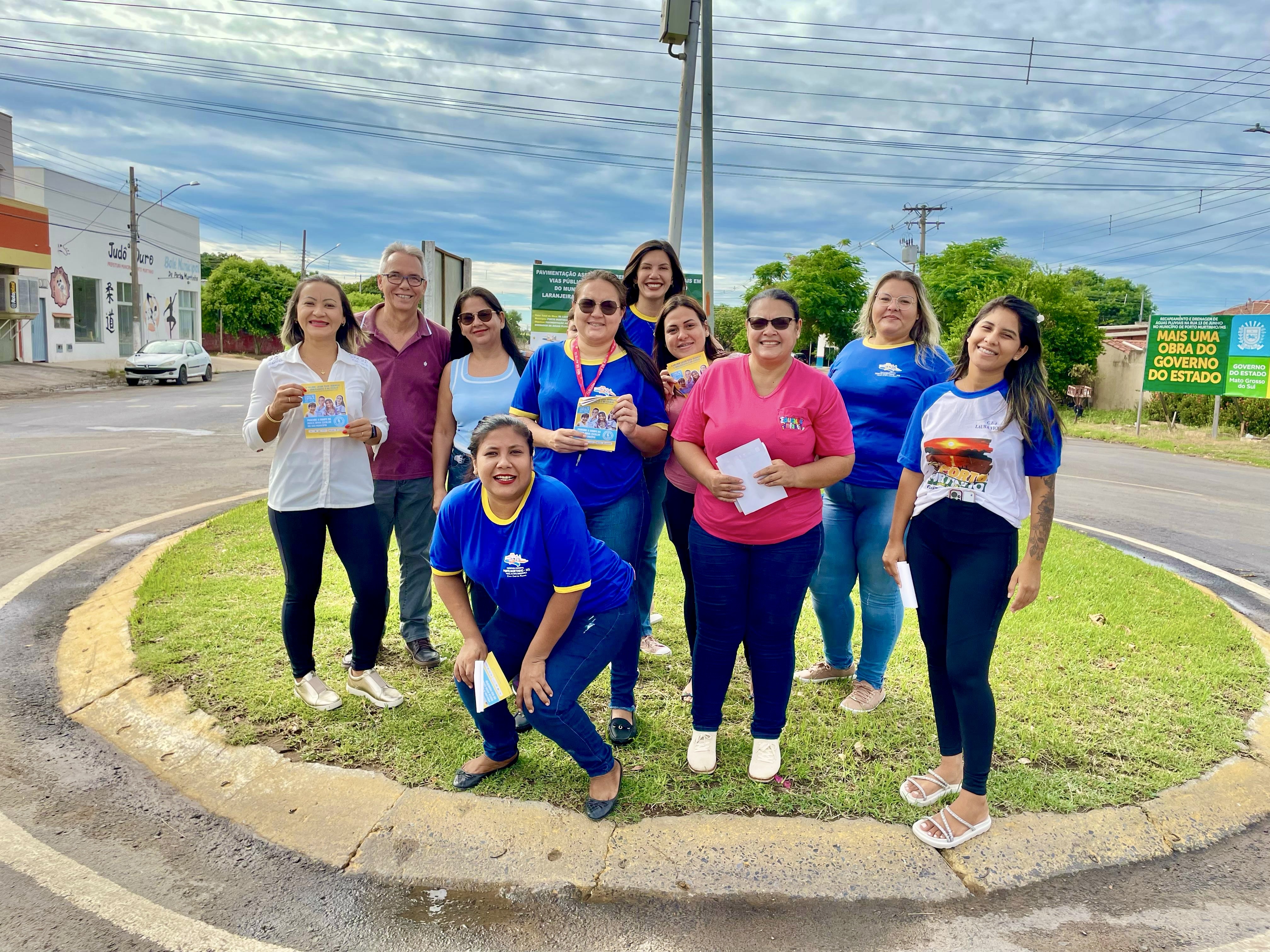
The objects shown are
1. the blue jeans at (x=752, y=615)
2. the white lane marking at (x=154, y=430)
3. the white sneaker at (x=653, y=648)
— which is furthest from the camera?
the white lane marking at (x=154, y=430)

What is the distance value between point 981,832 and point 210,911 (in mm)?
2789

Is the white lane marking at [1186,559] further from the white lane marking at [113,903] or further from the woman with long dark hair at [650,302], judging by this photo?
the woman with long dark hair at [650,302]

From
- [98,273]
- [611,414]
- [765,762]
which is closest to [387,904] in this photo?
[765,762]

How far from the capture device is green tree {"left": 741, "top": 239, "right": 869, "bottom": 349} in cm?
4750

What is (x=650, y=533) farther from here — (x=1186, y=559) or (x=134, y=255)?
(x=134, y=255)

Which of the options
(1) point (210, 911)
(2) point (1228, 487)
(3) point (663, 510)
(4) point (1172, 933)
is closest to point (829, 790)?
(4) point (1172, 933)

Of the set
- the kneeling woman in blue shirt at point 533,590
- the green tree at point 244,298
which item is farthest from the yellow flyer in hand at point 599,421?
the green tree at point 244,298

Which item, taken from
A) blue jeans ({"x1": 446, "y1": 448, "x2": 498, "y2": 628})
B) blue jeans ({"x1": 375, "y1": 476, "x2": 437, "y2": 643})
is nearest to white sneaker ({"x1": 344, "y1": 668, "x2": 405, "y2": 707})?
blue jeans ({"x1": 375, "y1": 476, "x2": 437, "y2": 643})

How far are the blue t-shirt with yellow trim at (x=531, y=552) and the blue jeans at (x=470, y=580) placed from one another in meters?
0.19

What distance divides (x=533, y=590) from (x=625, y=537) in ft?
2.21

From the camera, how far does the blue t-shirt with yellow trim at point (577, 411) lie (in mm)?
3482

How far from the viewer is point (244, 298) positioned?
53812 millimetres

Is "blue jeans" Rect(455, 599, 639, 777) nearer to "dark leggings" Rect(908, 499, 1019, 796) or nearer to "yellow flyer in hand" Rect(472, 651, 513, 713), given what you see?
"yellow flyer in hand" Rect(472, 651, 513, 713)

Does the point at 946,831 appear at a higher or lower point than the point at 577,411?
lower
